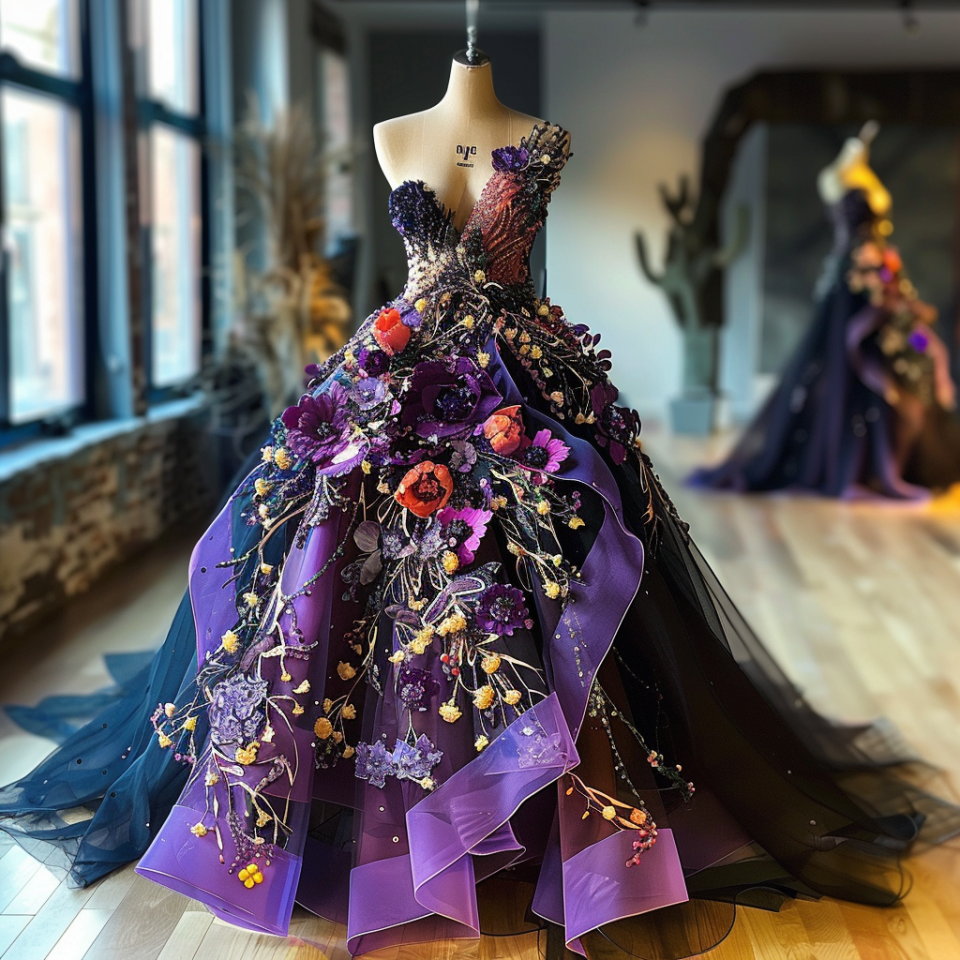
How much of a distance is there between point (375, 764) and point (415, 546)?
0.36 m

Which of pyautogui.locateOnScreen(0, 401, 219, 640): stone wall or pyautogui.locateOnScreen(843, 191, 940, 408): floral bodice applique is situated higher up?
pyautogui.locateOnScreen(843, 191, 940, 408): floral bodice applique

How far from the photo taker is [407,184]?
7.04 ft

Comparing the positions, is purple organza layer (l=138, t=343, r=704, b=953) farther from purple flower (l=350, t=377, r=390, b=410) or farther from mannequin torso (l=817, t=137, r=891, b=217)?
mannequin torso (l=817, t=137, r=891, b=217)

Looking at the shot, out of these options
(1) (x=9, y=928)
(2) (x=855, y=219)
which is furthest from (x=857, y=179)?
(1) (x=9, y=928)

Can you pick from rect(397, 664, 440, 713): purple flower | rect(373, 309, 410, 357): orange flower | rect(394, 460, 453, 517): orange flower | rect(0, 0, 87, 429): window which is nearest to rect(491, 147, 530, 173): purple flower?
rect(373, 309, 410, 357): orange flower

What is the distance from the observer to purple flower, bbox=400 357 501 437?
198cm

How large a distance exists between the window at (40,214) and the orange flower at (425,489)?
7.32 feet

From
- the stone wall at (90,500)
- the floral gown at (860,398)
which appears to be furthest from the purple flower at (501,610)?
the floral gown at (860,398)

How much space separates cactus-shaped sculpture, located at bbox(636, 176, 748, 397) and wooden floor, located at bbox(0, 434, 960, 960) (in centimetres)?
159

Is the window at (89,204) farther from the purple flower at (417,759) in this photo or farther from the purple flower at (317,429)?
the purple flower at (417,759)

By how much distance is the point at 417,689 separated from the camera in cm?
188

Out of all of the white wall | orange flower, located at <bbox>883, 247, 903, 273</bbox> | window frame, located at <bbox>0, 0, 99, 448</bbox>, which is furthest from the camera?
the white wall

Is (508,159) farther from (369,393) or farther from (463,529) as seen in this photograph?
(463,529)

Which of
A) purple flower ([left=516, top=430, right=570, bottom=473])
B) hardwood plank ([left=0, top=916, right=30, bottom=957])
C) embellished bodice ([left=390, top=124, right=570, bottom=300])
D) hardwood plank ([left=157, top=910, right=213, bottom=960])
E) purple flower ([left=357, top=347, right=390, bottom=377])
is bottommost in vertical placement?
hardwood plank ([left=0, top=916, right=30, bottom=957])
